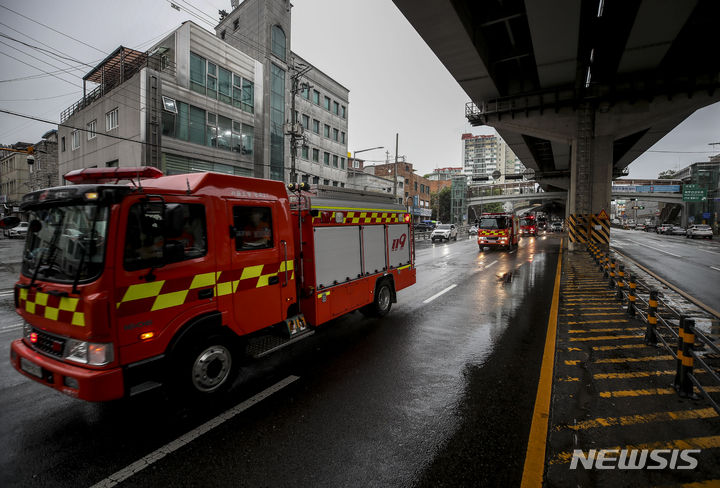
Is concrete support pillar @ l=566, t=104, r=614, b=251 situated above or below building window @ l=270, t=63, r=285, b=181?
below

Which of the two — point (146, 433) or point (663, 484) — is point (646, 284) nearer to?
point (663, 484)

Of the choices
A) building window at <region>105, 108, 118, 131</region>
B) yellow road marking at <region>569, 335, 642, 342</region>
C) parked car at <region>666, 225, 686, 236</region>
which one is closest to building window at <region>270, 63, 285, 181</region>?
building window at <region>105, 108, 118, 131</region>

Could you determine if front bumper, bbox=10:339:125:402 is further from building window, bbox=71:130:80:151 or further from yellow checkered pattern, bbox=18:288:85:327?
building window, bbox=71:130:80:151

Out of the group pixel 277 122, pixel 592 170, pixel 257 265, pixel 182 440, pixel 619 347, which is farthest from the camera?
pixel 277 122

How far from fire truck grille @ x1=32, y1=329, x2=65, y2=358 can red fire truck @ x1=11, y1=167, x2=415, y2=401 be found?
1 cm

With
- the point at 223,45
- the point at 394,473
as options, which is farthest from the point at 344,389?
the point at 223,45

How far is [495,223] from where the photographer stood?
24.1 meters

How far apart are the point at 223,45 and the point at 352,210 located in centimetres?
2366

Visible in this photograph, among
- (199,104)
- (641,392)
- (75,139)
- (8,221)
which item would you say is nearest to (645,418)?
(641,392)

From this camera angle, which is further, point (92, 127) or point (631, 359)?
point (92, 127)

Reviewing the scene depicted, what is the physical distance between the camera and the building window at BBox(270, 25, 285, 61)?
27938 mm

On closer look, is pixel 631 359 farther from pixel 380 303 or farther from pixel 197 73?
pixel 197 73

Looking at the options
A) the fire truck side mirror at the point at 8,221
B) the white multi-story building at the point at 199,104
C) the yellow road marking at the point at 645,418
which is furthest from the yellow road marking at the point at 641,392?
the white multi-story building at the point at 199,104

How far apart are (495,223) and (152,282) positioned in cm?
2399
